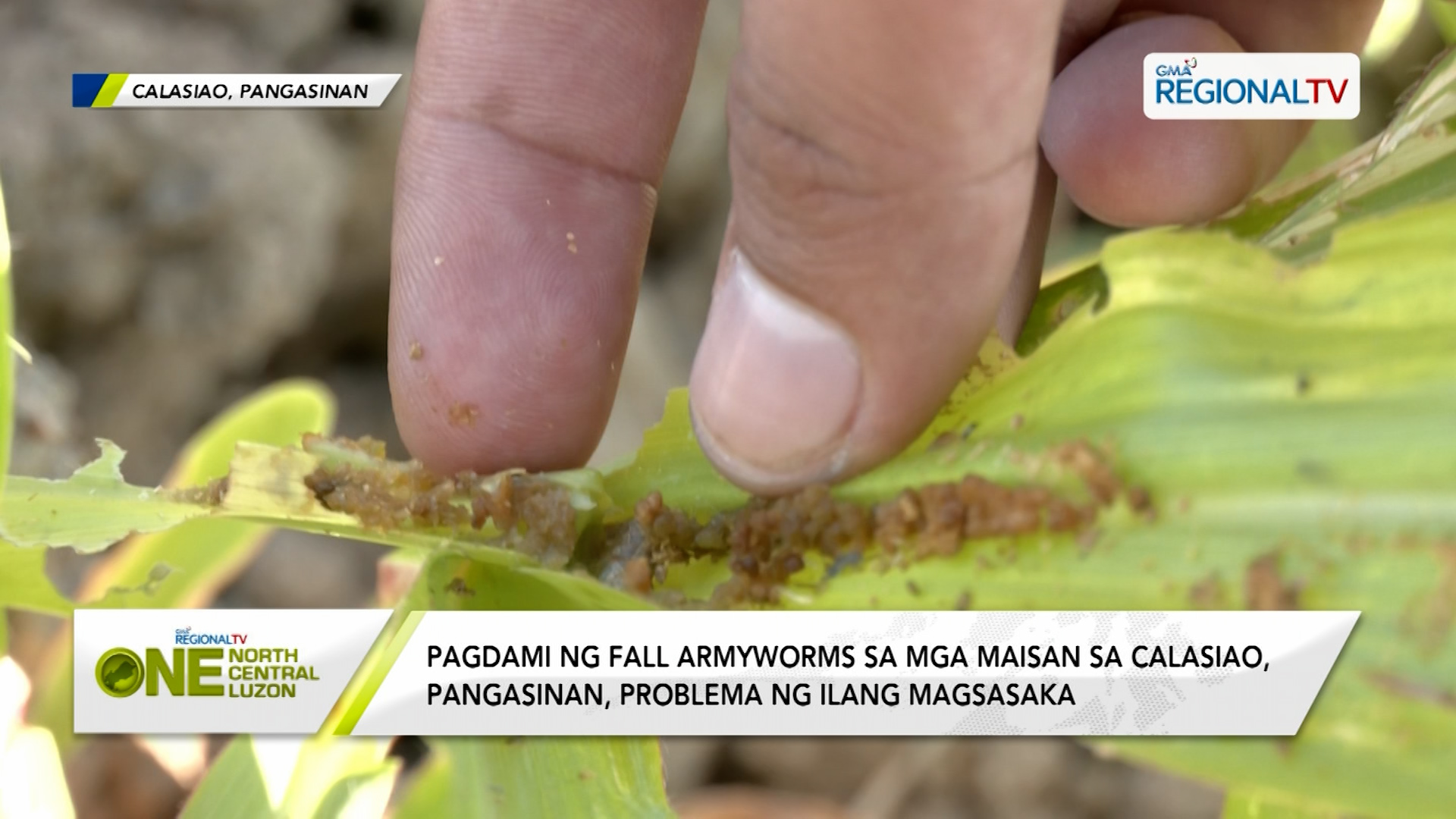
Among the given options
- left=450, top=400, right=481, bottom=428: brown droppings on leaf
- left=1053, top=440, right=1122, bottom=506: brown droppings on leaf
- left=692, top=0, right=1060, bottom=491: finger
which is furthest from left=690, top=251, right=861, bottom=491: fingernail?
left=450, top=400, right=481, bottom=428: brown droppings on leaf

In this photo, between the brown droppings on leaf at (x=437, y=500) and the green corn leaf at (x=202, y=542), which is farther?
the green corn leaf at (x=202, y=542)

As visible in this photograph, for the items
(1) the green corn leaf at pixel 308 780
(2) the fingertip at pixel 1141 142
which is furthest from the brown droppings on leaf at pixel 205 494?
(2) the fingertip at pixel 1141 142

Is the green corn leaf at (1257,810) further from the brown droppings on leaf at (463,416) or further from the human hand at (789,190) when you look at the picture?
the brown droppings on leaf at (463,416)

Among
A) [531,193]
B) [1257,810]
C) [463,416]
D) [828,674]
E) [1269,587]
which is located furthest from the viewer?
[531,193]

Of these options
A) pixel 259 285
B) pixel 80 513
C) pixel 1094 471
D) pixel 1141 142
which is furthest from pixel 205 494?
pixel 259 285

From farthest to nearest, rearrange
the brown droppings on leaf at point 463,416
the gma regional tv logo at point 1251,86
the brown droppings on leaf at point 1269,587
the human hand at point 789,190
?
the brown droppings on leaf at point 463,416, the gma regional tv logo at point 1251,86, the human hand at point 789,190, the brown droppings on leaf at point 1269,587

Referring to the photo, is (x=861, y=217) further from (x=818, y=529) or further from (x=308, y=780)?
(x=308, y=780)
